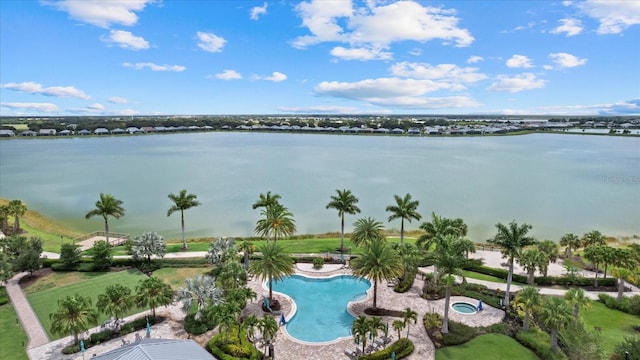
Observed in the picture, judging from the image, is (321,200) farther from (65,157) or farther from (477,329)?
Result: (65,157)

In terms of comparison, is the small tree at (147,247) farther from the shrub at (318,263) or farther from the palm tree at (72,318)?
the shrub at (318,263)

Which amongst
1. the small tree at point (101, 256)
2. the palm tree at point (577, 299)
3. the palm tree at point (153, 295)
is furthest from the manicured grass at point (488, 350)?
the small tree at point (101, 256)

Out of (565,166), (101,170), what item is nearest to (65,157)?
(101,170)

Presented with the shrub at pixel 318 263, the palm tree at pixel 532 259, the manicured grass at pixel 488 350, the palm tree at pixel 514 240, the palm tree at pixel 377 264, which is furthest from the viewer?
the shrub at pixel 318 263

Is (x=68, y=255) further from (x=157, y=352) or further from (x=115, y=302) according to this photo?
(x=157, y=352)

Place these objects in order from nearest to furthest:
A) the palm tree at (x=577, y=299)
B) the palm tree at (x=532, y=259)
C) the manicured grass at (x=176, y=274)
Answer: the palm tree at (x=577, y=299), the palm tree at (x=532, y=259), the manicured grass at (x=176, y=274)
